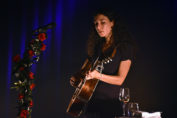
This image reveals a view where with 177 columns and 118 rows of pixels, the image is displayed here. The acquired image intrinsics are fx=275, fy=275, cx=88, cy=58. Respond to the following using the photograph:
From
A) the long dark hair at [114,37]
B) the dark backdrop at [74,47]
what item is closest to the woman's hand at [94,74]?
the long dark hair at [114,37]

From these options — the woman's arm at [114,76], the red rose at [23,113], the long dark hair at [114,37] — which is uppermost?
the long dark hair at [114,37]

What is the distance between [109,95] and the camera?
2.29 m

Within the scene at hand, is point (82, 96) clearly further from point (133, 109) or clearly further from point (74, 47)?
point (74, 47)

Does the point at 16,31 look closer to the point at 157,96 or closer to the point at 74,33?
the point at 74,33

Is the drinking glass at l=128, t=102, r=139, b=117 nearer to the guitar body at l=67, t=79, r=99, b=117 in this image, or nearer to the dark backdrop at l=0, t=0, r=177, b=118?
the guitar body at l=67, t=79, r=99, b=117

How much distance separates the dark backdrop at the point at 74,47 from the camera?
3.24 m

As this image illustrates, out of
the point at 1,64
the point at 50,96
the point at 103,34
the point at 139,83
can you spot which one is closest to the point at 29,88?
the point at 103,34

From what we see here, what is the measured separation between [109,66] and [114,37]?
0.32 m

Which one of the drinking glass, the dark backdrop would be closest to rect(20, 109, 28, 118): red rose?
the drinking glass

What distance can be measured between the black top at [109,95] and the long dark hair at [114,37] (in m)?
0.07

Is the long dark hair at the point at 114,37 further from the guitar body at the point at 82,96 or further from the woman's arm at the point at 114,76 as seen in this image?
the guitar body at the point at 82,96

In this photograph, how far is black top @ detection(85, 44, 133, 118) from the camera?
2.24 metres

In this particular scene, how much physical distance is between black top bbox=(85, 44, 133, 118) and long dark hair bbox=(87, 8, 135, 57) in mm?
65

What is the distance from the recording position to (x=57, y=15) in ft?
13.6
